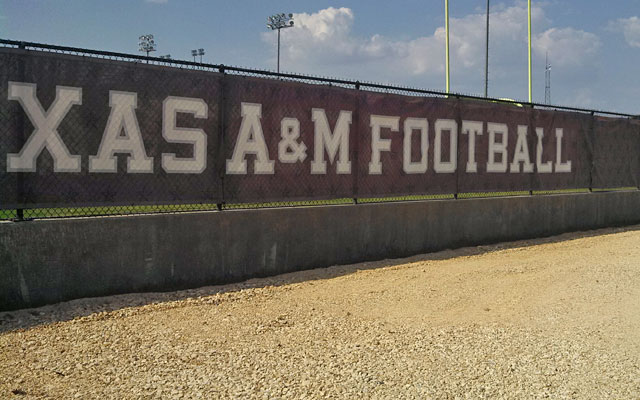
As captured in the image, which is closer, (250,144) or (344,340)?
(344,340)

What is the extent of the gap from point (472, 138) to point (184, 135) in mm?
5906

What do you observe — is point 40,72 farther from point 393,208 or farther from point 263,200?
point 393,208

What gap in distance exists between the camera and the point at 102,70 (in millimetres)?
6070

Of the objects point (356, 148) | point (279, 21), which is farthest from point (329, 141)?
point (279, 21)

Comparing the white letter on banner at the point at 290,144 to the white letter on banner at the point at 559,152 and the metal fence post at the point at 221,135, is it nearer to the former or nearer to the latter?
the metal fence post at the point at 221,135

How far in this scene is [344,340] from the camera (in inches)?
192

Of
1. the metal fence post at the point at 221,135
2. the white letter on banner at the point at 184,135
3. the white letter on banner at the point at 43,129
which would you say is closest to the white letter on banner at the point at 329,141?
the metal fence post at the point at 221,135

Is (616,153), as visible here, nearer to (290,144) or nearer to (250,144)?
(290,144)

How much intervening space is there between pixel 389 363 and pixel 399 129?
5.52 m

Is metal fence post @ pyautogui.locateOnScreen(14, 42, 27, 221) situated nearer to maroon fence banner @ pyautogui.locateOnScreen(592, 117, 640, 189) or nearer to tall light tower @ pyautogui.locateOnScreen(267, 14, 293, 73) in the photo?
maroon fence banner @ pyautogui.locateOnScreen(592, 117, 640, 189)

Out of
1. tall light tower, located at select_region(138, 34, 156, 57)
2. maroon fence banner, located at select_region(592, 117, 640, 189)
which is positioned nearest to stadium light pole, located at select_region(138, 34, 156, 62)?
tall light tower, located at select_region(138, 34, 156, 57)

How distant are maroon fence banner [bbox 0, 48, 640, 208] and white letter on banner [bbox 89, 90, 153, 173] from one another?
11mm

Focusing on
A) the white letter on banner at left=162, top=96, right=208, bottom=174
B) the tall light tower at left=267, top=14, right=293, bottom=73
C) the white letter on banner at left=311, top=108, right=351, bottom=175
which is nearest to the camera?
the white letter on banner at left=162, top=96, right=208, bottom=174

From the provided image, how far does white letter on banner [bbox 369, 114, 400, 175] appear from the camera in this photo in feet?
28.9
